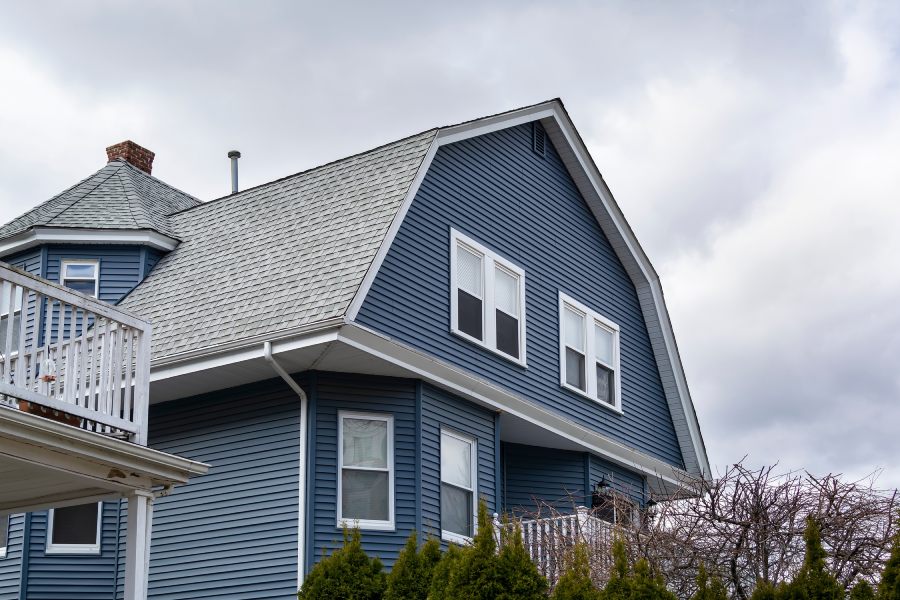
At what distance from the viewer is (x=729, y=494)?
12.1 m

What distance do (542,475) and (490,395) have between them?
311 cm

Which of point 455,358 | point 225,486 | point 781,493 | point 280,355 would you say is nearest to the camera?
point 781,493

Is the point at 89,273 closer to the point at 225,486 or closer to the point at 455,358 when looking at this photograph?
the point at 225,486

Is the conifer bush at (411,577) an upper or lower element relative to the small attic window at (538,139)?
lower

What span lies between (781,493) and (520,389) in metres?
6.14

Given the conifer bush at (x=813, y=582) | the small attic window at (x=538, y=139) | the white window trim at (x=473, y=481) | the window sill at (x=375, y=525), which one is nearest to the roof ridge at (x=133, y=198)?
the white window trim at (x=473, y=481)

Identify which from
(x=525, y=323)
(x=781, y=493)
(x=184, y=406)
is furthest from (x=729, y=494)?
(x=184, y=406)

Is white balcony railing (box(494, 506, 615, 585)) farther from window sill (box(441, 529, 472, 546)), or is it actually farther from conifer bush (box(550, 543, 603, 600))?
conifer bush (box(550, 543, 603, 600))

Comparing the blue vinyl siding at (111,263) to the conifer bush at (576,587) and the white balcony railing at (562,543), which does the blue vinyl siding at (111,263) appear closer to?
the white balcony railing at (562,543)

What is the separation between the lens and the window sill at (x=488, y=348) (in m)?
16.6

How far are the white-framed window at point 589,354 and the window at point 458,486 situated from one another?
2946 mm

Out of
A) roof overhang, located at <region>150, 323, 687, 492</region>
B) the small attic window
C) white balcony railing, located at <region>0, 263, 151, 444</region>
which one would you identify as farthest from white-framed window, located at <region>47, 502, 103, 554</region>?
the small attic window

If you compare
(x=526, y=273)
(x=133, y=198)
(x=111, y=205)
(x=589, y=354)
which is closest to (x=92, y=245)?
(x=111, y=205)

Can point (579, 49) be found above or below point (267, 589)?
above
